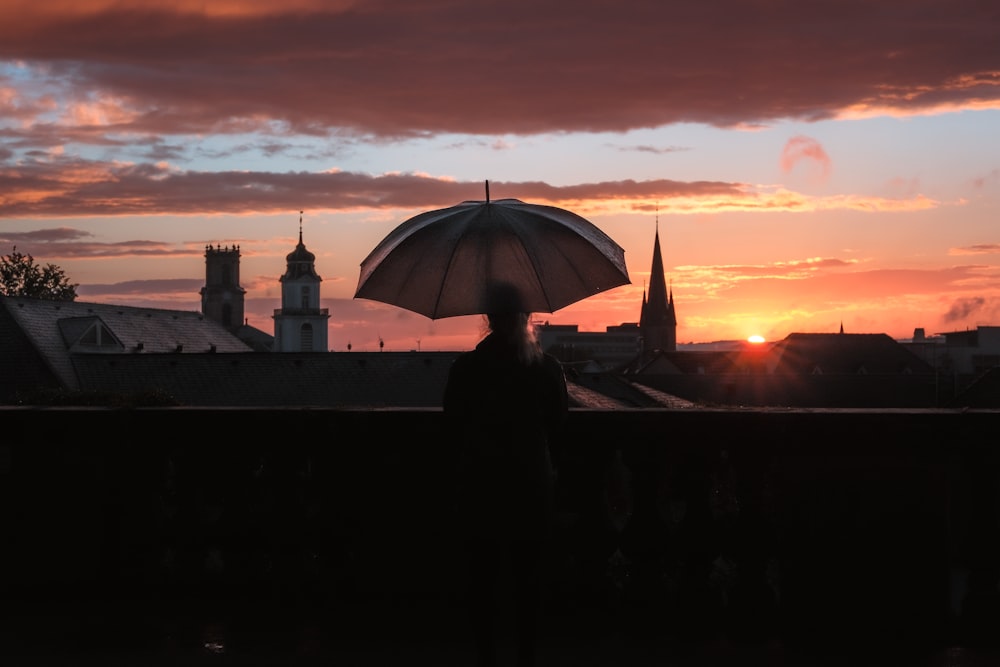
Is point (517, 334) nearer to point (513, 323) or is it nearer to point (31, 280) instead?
point (513, 323)

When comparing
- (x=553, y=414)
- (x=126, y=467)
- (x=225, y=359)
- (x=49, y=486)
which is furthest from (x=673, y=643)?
(x=225, y=359)

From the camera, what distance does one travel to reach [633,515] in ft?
21.1

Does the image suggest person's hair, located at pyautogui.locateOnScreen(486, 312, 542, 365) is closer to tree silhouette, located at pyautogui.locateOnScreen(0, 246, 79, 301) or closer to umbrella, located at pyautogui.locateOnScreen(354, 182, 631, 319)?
umbrella, located at pyautogui.locateOnScreen(354, 182, 631, 319)

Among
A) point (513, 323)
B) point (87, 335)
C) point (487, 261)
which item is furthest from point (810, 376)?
point (513, 323)

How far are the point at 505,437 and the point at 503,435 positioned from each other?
1 cm

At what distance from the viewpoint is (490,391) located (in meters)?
5.09

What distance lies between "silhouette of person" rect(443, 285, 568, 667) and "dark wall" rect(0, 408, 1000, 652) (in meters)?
1.30

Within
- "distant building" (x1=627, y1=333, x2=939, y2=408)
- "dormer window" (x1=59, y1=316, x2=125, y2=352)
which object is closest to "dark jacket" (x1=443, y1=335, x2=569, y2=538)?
"distant building" (x1=627, y1=333, x2=939, y2=408)

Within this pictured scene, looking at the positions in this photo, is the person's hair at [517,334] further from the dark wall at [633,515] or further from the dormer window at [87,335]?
the dormer window at [87,335]

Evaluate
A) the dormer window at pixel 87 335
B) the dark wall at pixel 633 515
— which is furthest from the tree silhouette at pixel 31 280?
the dark wall at pixel 633 515

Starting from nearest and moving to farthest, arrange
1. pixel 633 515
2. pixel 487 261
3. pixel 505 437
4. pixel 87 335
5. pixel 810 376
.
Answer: pixel 505 437, pixel 487 261, pixel 633 515, pixel 87 335, pixel 810 376

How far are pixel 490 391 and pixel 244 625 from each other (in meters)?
2.30

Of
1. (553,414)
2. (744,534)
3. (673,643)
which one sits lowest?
(673,643)

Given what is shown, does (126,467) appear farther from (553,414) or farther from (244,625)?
(553,414)
